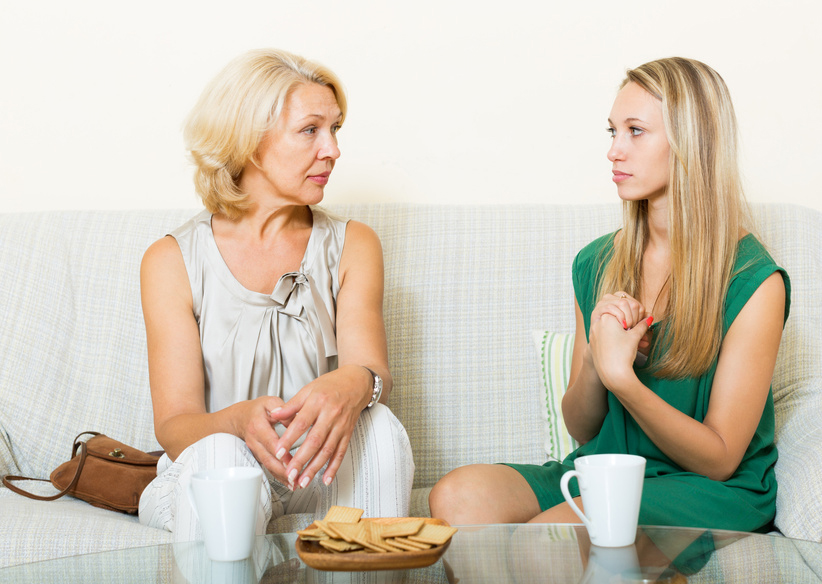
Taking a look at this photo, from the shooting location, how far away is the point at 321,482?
1312mm

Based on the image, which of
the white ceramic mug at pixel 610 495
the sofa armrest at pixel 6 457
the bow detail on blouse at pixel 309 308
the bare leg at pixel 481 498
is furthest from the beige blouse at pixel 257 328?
the white ceramic mug at pixel 610 495

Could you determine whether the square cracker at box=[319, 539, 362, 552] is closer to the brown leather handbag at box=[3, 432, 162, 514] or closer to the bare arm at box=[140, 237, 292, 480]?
the bare arm at box=[140, 237, 292, 480]

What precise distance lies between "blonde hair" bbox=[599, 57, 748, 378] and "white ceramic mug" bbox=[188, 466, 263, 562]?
0.78 metres

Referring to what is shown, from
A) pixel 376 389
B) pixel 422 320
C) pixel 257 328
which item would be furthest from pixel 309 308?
pixel 422 320

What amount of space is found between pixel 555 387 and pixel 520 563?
814mm

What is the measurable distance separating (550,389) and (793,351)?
0.50 meters

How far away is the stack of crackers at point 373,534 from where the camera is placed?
0.83m

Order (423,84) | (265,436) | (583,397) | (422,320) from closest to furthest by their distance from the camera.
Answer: (265,436)
(583,397)
(422,320)
(423,84)

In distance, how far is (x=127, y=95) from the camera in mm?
2189

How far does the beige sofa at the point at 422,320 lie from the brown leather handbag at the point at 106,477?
16 centimetres

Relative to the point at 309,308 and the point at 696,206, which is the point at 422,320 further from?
the point at 696,206

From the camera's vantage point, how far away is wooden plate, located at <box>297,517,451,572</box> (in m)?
0.82

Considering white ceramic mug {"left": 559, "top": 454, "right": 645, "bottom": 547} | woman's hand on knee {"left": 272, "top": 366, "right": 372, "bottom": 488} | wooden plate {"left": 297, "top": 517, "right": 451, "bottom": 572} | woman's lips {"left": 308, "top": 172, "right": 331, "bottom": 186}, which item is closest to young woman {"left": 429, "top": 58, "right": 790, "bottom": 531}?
woman's hand on knee {"left": 272, "top": 366, "right": 372, "bottom": 488}

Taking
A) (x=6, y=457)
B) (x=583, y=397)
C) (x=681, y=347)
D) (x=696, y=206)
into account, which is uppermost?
(x=696, y=206)
